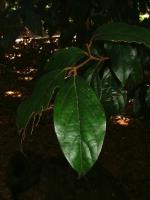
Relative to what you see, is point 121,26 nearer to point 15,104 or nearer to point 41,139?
point 41,139

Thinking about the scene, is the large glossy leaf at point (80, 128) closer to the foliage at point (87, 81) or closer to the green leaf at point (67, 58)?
the foliage at point (87, 81)

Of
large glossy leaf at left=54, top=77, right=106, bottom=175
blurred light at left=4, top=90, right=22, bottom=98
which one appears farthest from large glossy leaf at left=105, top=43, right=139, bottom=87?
blurred light at left=4, top=90, right=22, bottom=98

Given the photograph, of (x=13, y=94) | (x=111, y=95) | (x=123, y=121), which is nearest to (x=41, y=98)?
(x=111, y=95)

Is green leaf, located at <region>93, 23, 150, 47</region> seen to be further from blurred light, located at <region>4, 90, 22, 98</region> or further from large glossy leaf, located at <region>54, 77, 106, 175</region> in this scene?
blurred light, located at <region>4, 90, 22, 98</region>

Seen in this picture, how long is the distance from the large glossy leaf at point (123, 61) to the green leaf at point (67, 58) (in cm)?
23

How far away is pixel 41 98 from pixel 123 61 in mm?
414

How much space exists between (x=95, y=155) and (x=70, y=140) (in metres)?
0.05

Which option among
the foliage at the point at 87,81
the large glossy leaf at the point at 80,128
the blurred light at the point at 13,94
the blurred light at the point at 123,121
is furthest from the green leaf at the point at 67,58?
the blurred light at the point at 13,94

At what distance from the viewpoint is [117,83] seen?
1475mm

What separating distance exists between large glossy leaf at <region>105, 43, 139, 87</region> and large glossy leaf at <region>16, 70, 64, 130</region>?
35cm

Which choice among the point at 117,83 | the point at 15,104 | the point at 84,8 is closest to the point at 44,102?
the point at 117,83

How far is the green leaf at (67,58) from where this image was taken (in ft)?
3.31

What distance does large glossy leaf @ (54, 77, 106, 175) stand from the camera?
748 millimetres

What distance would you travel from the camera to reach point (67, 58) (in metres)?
1.03
